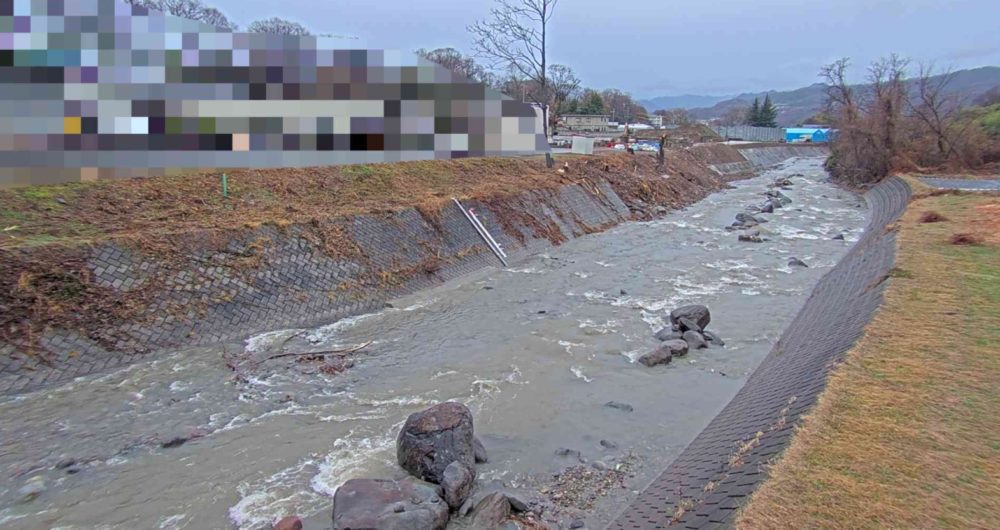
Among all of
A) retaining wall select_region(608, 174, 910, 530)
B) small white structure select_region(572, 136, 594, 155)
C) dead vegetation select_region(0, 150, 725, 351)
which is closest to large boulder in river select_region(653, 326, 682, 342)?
retaining wall select_region(608, 174, 910, 530)

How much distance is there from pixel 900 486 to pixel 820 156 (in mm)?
93964

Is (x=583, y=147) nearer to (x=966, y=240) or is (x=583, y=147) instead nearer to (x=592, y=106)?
(x=966, y=240)

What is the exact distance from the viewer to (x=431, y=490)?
588 centimetres

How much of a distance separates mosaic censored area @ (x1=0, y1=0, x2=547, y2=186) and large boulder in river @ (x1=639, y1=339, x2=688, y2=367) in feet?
42.8

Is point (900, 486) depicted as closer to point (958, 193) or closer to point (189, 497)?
point (189, 497)

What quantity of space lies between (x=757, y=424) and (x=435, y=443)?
12.6ft

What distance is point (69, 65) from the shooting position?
14477 millimetres

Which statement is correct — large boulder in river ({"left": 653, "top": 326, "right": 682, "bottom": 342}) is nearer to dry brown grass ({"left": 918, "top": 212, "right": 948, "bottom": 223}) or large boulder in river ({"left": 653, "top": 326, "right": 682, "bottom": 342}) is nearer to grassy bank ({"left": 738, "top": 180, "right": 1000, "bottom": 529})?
grassy bank ({"left": 738, "top": 180, "right": 1000, "bottom": 529})

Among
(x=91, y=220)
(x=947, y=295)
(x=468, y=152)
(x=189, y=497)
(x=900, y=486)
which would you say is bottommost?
(x=189, y=497)

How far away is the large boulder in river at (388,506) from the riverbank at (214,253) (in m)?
6.04

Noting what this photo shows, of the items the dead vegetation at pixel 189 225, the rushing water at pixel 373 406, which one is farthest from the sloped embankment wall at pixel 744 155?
the rushing water at pixel 373 406

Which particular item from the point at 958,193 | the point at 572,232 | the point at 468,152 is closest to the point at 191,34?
the point at 468,152

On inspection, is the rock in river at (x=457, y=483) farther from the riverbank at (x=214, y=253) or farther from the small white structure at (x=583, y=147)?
the small white structure at (x=583, y=147)

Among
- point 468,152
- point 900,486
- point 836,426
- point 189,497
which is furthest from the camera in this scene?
point 468,152
